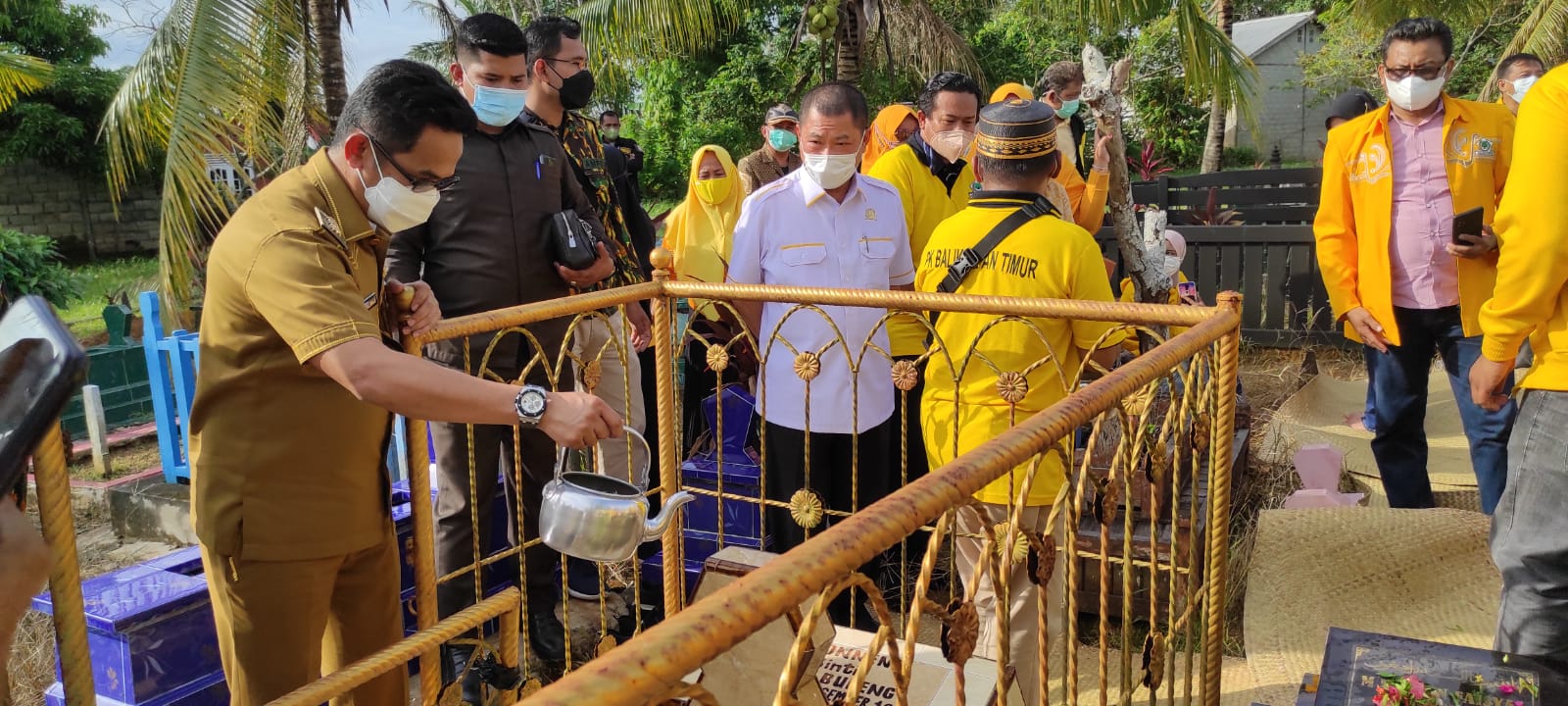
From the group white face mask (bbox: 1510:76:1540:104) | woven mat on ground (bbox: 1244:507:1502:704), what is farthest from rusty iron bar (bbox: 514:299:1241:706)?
white face mask (bbox: 1510:76:1540:104)

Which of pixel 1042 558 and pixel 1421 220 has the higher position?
pixel 1421 220

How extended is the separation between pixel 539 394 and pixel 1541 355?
2.25 meters

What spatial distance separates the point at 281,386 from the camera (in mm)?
Answer: 2016

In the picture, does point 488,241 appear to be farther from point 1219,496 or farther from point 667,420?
point 1219,496

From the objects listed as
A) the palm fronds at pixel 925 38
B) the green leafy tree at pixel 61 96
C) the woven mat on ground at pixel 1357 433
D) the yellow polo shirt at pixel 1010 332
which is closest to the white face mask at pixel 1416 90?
the woven mat on ground at pixel 1357 433

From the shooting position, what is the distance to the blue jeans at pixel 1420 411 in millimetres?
3664

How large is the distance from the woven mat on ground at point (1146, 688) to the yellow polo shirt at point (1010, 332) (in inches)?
32.9

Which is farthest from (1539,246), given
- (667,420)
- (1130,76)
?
(1130,76)

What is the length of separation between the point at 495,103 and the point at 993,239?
4.99 feet

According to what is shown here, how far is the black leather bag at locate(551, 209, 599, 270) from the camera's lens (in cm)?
318

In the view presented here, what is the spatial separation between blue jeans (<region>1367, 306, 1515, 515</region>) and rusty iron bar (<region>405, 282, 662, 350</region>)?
2.70m

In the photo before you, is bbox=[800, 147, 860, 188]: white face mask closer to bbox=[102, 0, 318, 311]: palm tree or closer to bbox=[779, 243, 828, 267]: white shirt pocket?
bbox=[779, 243, 828, 267]: white shirt pocket

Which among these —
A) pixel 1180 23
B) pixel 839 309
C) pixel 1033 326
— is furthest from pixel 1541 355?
pixel 1180 23

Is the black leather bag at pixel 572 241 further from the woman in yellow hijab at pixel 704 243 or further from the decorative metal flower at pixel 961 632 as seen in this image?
the decorative metal flower at pixel 961 632
